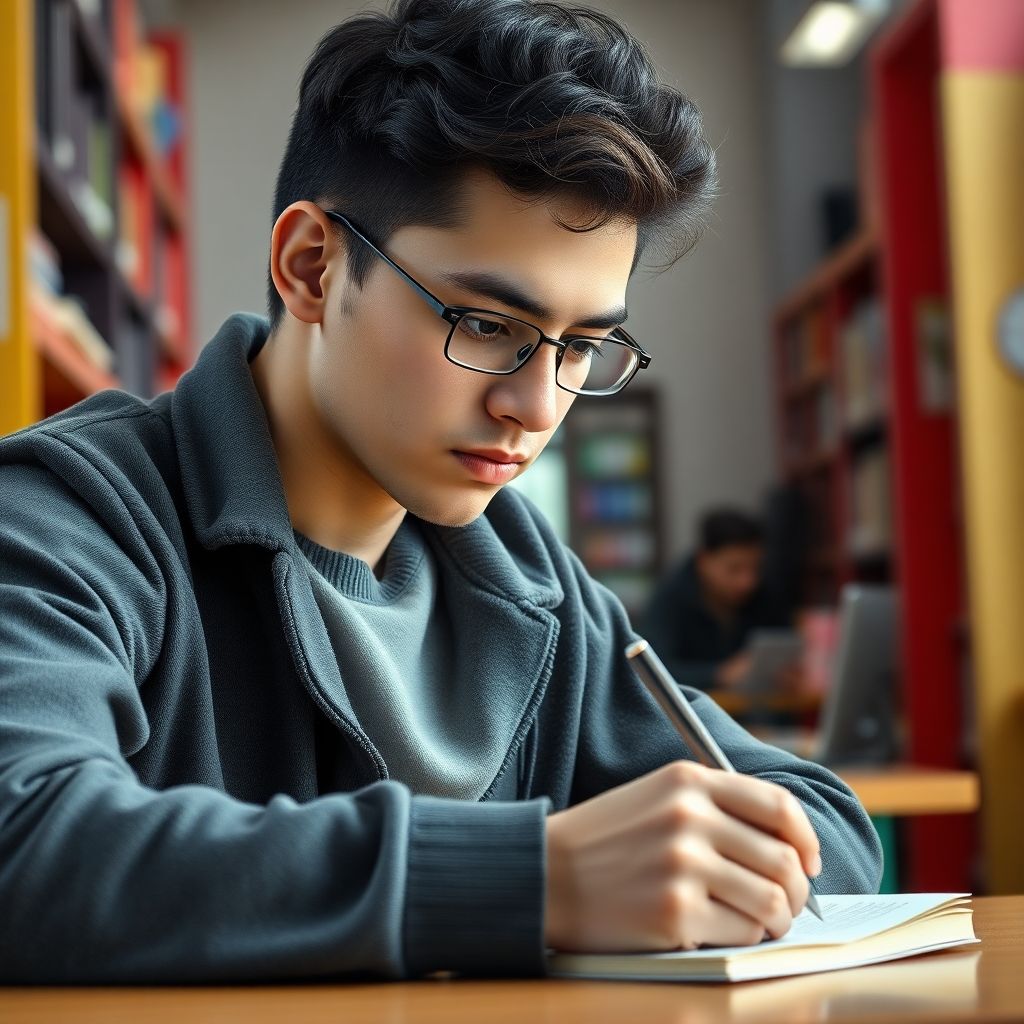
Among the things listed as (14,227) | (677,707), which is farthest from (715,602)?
(677,707)

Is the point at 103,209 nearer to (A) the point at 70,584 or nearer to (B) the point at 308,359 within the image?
(B) the point at 308,359

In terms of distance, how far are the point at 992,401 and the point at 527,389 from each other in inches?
106

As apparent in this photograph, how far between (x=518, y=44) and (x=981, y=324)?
2.65 m

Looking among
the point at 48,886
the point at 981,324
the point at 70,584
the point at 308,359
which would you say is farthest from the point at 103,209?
the point at 48,886

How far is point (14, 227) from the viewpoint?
2.37m

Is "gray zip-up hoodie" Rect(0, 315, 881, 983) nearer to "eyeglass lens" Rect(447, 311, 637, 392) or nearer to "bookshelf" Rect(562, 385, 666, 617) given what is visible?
"eyeglass lens" Rect(447, 311, 637, 392)

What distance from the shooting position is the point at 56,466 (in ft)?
3.17

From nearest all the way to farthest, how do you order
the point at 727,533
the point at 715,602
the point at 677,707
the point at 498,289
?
the point at 677,707 → the point at 498,289 → the point at 727,533 → the point at 715,602

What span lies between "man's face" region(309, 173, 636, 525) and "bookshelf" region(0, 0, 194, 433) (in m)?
1.46

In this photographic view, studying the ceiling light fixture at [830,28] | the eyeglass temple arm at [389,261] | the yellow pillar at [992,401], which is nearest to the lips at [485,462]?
the eyeglass temple arm at [389,261]

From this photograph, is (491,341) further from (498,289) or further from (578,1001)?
(578,1001)

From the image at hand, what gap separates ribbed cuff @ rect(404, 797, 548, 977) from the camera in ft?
2.16

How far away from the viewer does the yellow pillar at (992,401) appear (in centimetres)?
341

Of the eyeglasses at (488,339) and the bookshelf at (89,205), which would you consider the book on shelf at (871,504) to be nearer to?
the bookshelf at (89,205)
